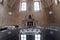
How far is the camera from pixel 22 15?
14.3m

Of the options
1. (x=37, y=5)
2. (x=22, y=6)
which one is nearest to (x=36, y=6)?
(x=37, y=5)

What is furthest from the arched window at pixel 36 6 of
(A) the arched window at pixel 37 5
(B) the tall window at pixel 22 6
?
(B) the tall window at pixel 22 6

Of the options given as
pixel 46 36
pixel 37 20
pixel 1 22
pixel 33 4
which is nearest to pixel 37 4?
pixel 33 4

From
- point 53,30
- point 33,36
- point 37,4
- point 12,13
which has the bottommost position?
point 33,36

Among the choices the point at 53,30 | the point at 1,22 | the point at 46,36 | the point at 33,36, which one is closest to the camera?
the point at 53,30

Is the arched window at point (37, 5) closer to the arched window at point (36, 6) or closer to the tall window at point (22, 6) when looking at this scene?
the arched window at point (36, 6)

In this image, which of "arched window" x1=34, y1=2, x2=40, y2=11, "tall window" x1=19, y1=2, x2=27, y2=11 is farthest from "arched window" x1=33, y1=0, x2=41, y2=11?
"tall window" x1=19, y1=2, x2=27, y2=11

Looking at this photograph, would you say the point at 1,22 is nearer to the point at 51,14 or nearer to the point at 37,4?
the point at 37,4

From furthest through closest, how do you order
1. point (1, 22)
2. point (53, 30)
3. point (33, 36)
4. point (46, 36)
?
point (1, 22) → point (33, 36) → point (46, 36) → point (53, 30)

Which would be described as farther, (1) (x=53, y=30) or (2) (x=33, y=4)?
(2) (x=33, y=4)

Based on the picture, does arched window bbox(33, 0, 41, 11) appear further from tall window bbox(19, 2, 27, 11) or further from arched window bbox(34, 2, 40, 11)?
tall window bbox(19, 2, 27, 11)

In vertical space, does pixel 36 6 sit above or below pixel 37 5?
below

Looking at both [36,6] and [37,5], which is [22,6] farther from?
[37,5]

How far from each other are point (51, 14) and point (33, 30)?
15.4 ft
